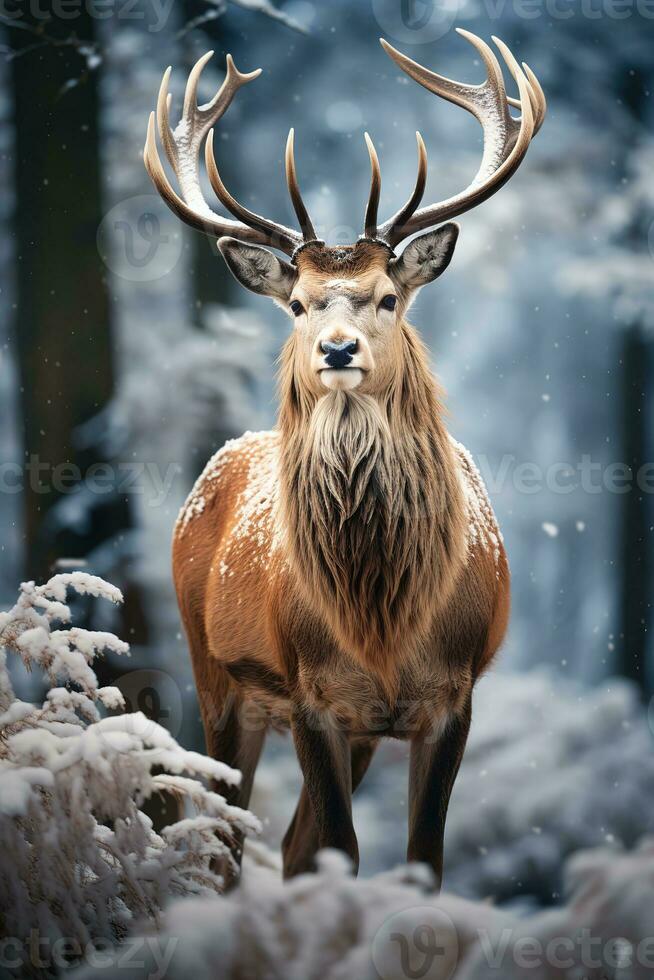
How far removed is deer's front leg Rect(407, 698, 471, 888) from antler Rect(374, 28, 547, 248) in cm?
138

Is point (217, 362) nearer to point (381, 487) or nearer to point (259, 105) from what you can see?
point (259, 105)

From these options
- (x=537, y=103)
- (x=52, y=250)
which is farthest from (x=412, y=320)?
(x=52, y=250)

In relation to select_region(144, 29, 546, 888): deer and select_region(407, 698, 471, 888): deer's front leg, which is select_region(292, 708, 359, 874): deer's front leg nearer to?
select_region(144, 29, 546, 888): deer

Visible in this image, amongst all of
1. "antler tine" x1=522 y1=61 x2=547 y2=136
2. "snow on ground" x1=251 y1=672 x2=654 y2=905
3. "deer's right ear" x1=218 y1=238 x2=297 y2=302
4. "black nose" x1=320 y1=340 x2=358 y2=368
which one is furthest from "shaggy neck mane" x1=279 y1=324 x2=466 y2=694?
"snow on ground" x1=251 y1=672 x2=654 y2=905

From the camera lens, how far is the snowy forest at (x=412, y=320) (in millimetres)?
3602

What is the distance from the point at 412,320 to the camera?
385 centimetres

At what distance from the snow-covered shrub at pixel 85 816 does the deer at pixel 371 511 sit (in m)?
0.49

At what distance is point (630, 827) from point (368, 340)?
2.10 m

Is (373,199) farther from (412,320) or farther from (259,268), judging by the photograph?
(412,320)

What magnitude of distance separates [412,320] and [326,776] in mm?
1889

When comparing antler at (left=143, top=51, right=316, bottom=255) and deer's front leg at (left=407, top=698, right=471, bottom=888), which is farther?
antler at (left=143, top=51, right=316, bottom=255)

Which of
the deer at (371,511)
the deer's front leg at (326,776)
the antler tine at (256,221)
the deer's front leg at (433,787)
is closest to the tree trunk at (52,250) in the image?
the deer at (371,511)

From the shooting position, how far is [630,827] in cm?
352

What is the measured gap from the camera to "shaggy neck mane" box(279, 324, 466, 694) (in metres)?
2.62
